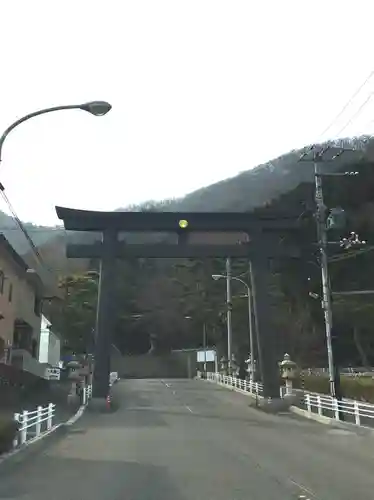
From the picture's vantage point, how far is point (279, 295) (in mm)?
58906

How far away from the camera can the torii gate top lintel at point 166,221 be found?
33.7 m

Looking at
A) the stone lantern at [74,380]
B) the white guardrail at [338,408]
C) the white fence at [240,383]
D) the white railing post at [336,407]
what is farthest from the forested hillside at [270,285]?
the white railing post at [336,407]

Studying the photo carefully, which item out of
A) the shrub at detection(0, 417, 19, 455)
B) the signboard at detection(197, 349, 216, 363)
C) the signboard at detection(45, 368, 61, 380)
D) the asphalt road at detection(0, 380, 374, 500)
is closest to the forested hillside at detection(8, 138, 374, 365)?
the signboard at detection(197, 349, 216, 363)

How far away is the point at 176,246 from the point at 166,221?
61.0 inches

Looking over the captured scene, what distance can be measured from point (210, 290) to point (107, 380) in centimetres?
4420

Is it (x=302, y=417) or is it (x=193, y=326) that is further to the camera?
(x=193, y=326)

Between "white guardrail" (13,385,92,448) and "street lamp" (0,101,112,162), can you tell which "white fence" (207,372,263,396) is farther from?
"street lamp" (0,101,112,162)

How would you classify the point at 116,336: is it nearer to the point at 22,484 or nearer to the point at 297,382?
the point at 297,382

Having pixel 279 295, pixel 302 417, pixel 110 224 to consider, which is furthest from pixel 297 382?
pixel 279 295

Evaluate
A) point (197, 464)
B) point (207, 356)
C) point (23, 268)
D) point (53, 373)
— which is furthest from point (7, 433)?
point (207, 356)

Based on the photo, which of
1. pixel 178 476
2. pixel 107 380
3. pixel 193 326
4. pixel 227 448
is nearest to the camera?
pixel 178 476

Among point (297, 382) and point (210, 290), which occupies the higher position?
point (210, 290)

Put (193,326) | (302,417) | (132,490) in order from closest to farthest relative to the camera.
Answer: (132,490) → (302,417) → (193,326)

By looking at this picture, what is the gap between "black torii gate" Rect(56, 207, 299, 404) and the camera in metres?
33.0
